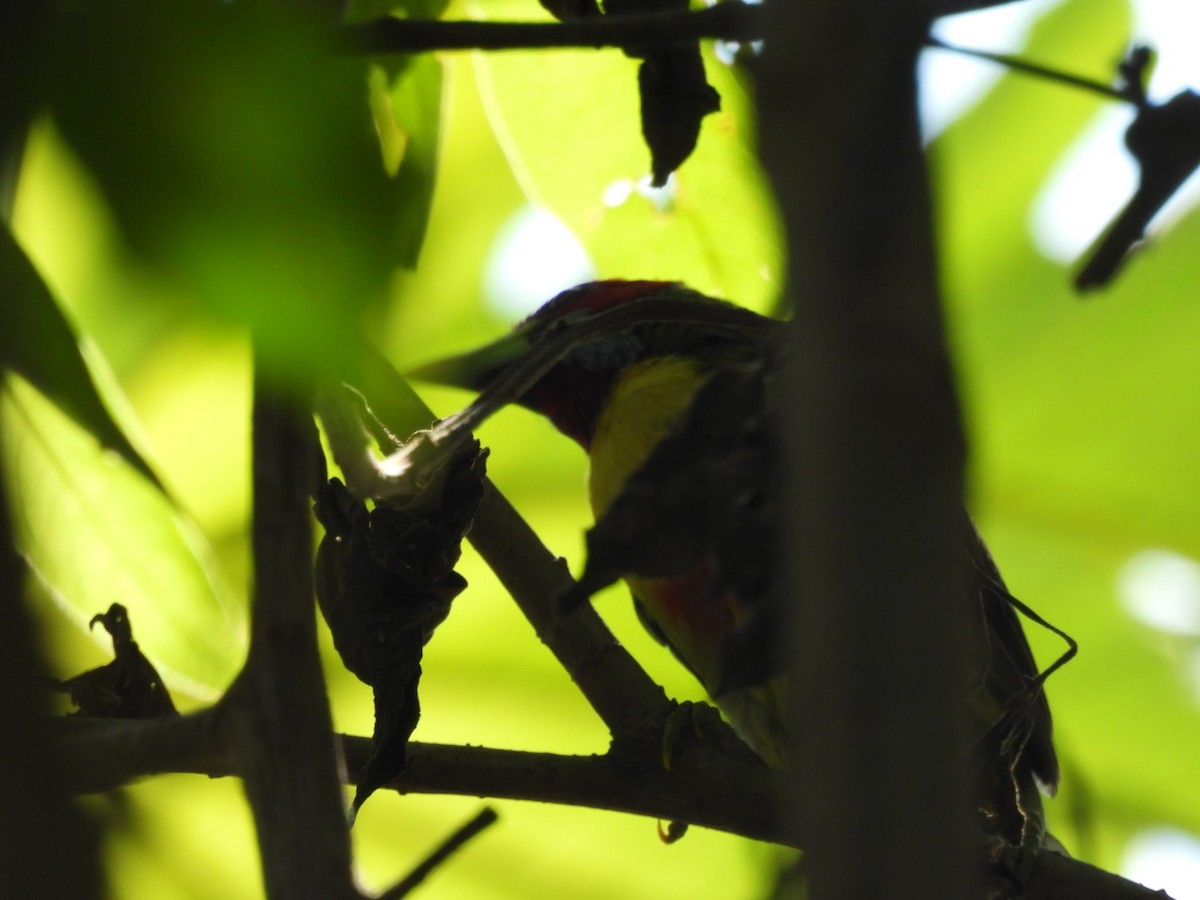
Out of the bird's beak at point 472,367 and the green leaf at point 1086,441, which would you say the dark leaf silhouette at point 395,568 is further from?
the green leaf at point 1086,441

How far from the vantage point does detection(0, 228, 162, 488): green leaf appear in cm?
99

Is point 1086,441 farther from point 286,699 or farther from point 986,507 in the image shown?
point 286,699

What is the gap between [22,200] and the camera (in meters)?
1.17

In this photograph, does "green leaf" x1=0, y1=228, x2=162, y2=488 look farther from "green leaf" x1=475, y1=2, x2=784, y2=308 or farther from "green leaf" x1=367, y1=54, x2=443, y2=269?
"green leaf" x1=475, y1=2, x2=784, y2=308

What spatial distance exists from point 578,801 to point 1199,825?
1518mm

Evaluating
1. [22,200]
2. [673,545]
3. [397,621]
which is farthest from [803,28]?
[22,200]

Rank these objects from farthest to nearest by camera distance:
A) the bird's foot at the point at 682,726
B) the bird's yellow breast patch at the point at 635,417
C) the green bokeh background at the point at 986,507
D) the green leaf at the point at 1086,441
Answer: the green leaf at the point at 1086,441, the bird's yellow breast patch at the point at 635,417, the green bokeh background at the point at 986,507, the bird's foot at the point at 682,726

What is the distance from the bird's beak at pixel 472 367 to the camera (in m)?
2.18

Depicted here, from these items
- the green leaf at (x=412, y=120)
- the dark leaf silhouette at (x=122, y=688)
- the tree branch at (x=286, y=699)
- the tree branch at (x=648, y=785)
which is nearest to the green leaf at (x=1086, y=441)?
the tree branch at (x=648, y=785)

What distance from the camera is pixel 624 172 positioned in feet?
4.91

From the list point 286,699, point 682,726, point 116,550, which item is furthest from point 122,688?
point 682,726

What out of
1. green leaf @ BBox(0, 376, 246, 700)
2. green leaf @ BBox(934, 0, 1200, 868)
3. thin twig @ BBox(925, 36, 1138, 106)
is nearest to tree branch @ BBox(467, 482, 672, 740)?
green leaf @ BBox(0, 376, 246, 700)

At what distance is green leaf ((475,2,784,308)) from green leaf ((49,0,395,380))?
1.99ft

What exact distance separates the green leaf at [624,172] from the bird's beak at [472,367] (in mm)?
641
